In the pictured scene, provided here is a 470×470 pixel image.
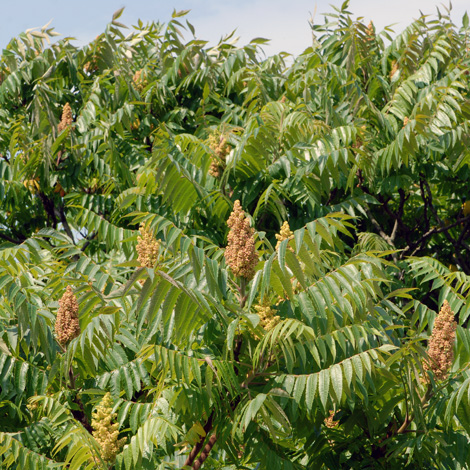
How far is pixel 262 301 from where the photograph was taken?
3861 mm

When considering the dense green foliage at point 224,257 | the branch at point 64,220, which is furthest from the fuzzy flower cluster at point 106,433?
the branch at point 64,220

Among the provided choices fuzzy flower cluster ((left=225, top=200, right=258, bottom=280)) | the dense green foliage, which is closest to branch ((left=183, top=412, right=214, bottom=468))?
the dense green foliage

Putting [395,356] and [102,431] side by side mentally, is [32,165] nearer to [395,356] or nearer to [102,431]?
[102,431]

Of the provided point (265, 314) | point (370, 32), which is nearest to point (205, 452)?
point (265, 314)

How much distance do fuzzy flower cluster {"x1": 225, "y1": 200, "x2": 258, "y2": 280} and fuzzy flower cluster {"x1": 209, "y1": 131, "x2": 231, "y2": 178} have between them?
6.81ft

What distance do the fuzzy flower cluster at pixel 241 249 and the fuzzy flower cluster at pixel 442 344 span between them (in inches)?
48.0

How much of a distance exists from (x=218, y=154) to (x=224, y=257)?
6.79 feet

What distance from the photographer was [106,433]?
384cm

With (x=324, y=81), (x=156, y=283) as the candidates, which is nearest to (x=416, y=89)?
(x=324, y=81)

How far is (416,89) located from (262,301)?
12.7 feet

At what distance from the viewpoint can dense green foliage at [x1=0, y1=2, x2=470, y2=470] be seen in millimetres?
3770

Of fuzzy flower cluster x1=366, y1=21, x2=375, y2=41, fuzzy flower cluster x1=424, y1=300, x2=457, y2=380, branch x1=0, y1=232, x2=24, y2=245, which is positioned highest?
fuzzy flower cluster x1=366, y1=21, x2=375, y2=41

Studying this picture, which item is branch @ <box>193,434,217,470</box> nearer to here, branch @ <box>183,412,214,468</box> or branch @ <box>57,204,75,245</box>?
branch @ <box>183,412,214,468</box>

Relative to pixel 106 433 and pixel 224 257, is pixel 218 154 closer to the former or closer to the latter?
pixel 224 257
